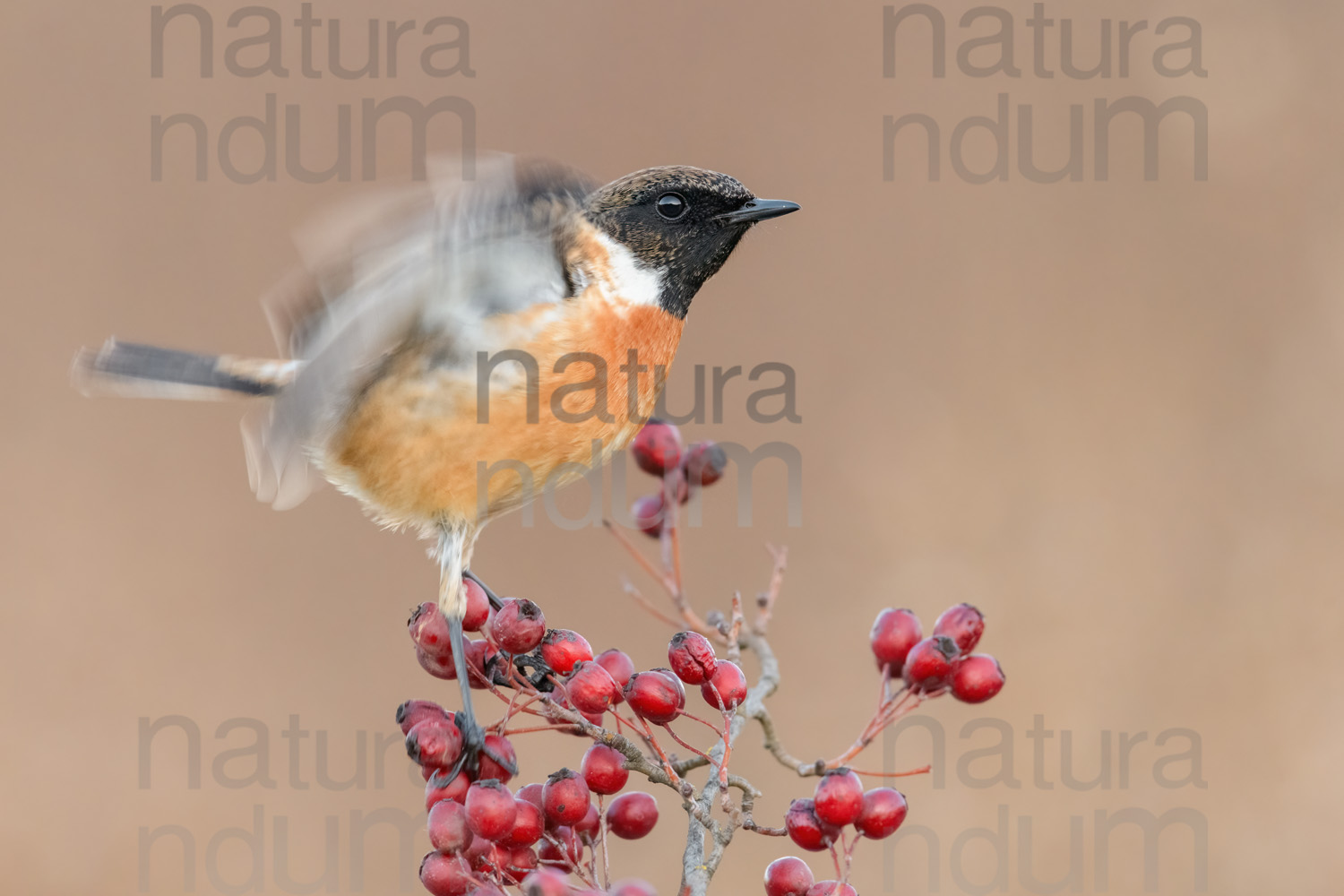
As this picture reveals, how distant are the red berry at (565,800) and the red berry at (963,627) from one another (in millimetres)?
812

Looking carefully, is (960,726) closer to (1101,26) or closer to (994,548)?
(994,548)

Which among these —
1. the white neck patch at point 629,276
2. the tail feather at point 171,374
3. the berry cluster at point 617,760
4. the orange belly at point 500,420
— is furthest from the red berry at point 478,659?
the tail feather at point 171,374

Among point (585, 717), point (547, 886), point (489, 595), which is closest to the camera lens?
point (547, 886)

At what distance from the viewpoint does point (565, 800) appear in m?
2.12

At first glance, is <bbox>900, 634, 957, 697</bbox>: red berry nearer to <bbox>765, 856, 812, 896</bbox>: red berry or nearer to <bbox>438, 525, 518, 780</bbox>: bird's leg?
<bbox>765, 856, 812, 896</bbox>: red berry

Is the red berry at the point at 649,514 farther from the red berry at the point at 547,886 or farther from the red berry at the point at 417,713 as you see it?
the red berry at the point at 547,886

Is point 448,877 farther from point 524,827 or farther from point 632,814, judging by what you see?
point 632,814

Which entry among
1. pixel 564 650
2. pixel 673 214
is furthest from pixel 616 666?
pixel 673 214

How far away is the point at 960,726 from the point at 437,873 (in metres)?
3.73

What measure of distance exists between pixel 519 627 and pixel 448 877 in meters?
0.50

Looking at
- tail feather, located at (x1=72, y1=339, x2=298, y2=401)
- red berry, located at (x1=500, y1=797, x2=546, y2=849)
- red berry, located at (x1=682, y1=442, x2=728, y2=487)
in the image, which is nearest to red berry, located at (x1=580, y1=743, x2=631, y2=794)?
red berry, located at (x1=500, y1=797, x2=546, y2=849)

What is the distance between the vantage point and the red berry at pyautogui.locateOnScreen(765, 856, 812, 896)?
210 centimetres

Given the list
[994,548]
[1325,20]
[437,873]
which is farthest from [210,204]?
[1325,20]

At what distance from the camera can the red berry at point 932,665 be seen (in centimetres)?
237
